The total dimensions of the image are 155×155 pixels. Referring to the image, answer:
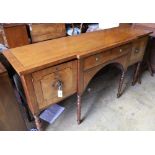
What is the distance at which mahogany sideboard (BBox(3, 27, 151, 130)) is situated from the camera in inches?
40.4

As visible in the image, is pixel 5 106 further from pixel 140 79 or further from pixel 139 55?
pixel 140 79

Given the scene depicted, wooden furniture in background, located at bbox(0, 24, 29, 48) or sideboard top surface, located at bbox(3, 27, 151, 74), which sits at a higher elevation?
sideboard top surface, located at bbox(3, 27, 151, 74)

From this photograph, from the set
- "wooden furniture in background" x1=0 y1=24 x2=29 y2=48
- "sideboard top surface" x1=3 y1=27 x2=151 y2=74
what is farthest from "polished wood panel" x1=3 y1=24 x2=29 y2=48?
"sideboard top surface" x1=3 y1=27 x2=151 y2=74

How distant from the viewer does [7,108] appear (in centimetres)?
111

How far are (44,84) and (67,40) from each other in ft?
1.75

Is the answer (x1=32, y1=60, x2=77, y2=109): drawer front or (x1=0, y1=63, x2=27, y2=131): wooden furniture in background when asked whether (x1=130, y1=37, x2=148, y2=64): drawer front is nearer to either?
(x1=32, y1=60, x2=77, y2=109): drawer front

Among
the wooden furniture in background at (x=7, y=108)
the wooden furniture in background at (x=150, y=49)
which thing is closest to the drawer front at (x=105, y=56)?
the wooden furniture in background at (x=7, y=108)

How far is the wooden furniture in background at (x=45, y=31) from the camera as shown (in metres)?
2.49

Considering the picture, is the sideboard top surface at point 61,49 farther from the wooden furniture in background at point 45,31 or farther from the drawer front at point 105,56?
the wooden furniture in background at point 45,31

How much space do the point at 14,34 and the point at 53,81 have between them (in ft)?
5.09

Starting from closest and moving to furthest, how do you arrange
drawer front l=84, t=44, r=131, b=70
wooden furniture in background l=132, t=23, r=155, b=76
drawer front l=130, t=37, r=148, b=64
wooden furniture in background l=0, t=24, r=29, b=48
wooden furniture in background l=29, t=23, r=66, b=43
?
drawer front l=84, t=44, r=131, b=70 → drawer front l=130, t=37, r=148, b=64 → wooden furniture in background l=132, t=23, r=155, b=76 → wooden furniture in background l=0, t=24, r=29, b=48 → wooden furniture in background l=29, t=23, r=66, b=43

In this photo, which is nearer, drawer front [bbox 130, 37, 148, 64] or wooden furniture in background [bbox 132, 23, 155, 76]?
drawer front [bbox 130, 37, 148, 64]

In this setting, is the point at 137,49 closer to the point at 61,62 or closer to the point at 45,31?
the point at 61,62

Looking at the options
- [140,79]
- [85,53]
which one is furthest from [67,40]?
[140,79]
